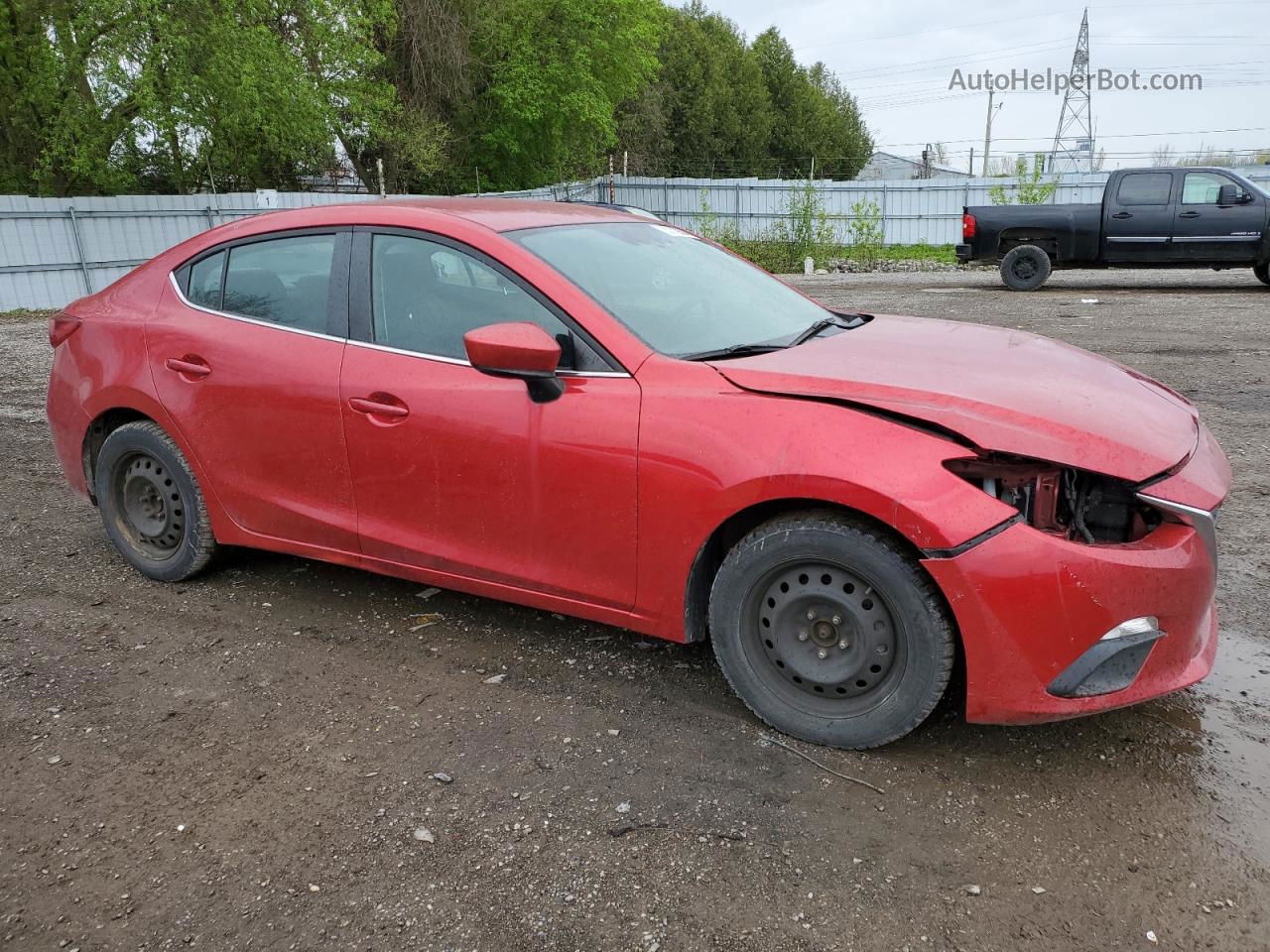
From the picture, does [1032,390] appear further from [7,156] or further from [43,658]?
[7,156]

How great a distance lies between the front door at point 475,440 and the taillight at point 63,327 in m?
1.69

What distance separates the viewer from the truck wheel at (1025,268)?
1636 centimetres

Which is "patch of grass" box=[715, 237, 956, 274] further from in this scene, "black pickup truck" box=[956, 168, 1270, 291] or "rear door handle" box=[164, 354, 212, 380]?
"rear door handle" box=[164, 354, 212, 380]

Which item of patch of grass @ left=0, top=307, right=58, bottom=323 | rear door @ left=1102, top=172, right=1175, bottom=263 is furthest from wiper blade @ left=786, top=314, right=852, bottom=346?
patch of grass @ left=0, top=307, right=58, bottom=323

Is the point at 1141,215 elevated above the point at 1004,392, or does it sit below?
above

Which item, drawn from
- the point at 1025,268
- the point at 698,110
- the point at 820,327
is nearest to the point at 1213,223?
the point at 1025,268

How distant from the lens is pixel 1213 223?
49.7ft

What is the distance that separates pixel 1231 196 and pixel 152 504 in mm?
16134

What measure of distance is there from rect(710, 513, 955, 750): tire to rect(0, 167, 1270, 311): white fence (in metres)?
11.5

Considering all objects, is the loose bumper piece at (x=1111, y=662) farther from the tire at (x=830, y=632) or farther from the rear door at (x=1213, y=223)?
the rear door at (x=1213, y=223)

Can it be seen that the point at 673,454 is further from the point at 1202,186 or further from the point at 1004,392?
the point at 1202,186

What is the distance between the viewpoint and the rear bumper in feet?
8.31

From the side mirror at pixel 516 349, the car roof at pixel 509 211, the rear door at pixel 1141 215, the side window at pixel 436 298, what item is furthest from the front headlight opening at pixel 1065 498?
the rear door at pixel 1141 215

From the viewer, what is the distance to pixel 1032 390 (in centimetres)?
289
